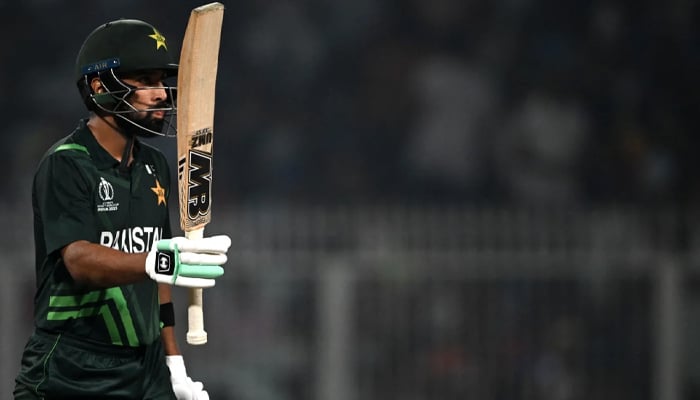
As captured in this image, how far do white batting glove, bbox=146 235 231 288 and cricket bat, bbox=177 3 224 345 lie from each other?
0.16 meters

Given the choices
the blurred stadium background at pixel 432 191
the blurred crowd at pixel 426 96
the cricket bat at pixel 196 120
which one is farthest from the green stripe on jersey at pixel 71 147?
the blurred crowd at pixel 426 96

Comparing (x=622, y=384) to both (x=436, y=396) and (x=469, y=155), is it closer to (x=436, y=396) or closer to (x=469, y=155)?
(x=436, y=396)

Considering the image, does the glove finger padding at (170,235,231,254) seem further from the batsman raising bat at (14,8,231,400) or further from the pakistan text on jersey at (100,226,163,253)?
the pakistan text on jersey at (100,226,163,253)

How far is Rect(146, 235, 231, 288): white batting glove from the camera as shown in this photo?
309cm

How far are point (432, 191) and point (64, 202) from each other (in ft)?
19.4

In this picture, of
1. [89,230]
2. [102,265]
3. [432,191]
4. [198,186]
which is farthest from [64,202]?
[432,191]

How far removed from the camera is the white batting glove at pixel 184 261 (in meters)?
3.09

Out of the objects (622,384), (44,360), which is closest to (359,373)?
(622,384)

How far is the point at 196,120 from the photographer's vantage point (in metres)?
3.31

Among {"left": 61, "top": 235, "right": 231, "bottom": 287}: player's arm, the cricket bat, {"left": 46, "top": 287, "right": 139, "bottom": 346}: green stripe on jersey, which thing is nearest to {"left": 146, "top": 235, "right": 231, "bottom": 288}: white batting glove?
{"left": 61, "top": 235, "right": 231, "bottom": 287}: player's arm

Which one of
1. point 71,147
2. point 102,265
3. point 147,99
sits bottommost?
point 102,265

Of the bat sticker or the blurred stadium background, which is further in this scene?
the blurred stadium background

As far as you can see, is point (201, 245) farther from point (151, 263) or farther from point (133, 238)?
point (133, 238)

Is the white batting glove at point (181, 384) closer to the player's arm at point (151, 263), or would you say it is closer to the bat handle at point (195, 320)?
the bat handle at point (195, 320)
